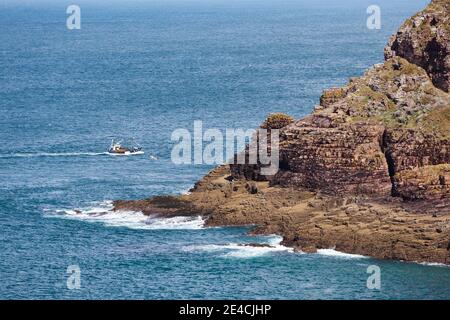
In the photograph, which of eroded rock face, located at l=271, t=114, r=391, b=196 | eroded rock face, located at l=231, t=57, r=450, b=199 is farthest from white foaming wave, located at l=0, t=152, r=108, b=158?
eroded rock face, located at l=271, t=114, r=391, b=196

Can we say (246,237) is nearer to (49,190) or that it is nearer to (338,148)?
(338,148)

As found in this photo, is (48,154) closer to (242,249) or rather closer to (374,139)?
(242,249)

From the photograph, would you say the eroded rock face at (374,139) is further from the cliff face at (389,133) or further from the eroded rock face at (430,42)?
the eroded rock face at (430,42)

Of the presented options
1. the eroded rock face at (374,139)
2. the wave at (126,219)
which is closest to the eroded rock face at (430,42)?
the eroded rock face at (374,139)

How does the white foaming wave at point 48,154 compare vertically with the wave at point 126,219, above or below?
below

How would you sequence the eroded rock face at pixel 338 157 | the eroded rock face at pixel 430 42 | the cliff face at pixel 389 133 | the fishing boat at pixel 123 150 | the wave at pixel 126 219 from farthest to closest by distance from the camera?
1. the fishing boat at pixel 123 150
2. the eroded rock face at pixel 430 42
3. the wave at pixel 126 219
4. the eroded rock face at pixel 338 157
5. the cliff face at pixel 389 133

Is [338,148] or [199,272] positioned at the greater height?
[338,148]
